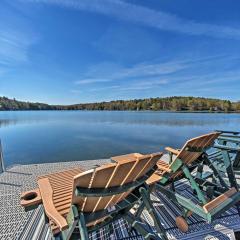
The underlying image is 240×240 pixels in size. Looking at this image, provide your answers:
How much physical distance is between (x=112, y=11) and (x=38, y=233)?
51.0 feet

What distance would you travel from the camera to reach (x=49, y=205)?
1.32 metres

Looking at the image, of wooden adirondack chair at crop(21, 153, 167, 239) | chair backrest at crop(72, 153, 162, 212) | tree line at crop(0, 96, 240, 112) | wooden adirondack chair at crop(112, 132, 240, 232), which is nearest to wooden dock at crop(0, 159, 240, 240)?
wooden adirondack chair at crop(112, 132, 240, 232)

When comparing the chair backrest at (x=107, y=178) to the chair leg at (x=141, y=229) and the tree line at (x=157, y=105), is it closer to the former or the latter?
the chair leg at (x=141, y=229)

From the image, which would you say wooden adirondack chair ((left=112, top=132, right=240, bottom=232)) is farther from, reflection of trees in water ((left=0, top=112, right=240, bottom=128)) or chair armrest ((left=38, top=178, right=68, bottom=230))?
reflection of trees in water ((left=0, top=112, right=240, bottom=128))

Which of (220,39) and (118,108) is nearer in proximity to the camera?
(220,39)

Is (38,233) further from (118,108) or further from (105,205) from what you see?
(118,108)

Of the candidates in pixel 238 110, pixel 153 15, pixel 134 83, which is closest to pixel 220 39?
pixel 153 15

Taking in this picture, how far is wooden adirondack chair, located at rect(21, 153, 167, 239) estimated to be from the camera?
1.00 metres

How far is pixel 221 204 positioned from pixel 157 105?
6907 cm

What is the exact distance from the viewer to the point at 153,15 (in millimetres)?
14734

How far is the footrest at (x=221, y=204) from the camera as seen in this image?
5.24 feet

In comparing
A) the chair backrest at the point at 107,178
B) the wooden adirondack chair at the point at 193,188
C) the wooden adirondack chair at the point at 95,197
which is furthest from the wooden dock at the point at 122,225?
the chair backrest at the point at 107,178

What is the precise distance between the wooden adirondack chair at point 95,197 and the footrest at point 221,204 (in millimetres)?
437

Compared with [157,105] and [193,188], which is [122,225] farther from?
[157,105]
